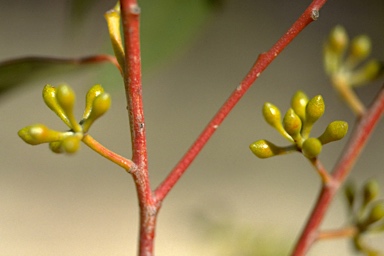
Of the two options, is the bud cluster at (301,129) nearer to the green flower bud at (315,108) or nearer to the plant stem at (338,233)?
the green flower bud at (315,108)

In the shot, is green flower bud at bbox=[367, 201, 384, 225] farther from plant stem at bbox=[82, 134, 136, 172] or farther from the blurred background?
the blurred background

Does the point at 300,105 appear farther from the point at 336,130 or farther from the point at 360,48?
the point at 360,48

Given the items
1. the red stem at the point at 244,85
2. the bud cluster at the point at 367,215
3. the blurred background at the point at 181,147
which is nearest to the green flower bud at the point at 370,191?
the bud cluster at the point at 367,215

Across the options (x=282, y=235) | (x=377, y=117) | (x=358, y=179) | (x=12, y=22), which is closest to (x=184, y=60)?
(x=12, y=22)

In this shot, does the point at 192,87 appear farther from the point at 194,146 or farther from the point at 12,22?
the point at 194,146

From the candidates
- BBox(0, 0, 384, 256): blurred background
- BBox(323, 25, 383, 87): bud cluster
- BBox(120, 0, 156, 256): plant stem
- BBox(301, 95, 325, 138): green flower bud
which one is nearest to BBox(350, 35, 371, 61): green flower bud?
BBox(323, 25, 383, 87): bud cluster

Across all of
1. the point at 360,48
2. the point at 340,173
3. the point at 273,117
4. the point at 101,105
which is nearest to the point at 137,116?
the point at 101,105
